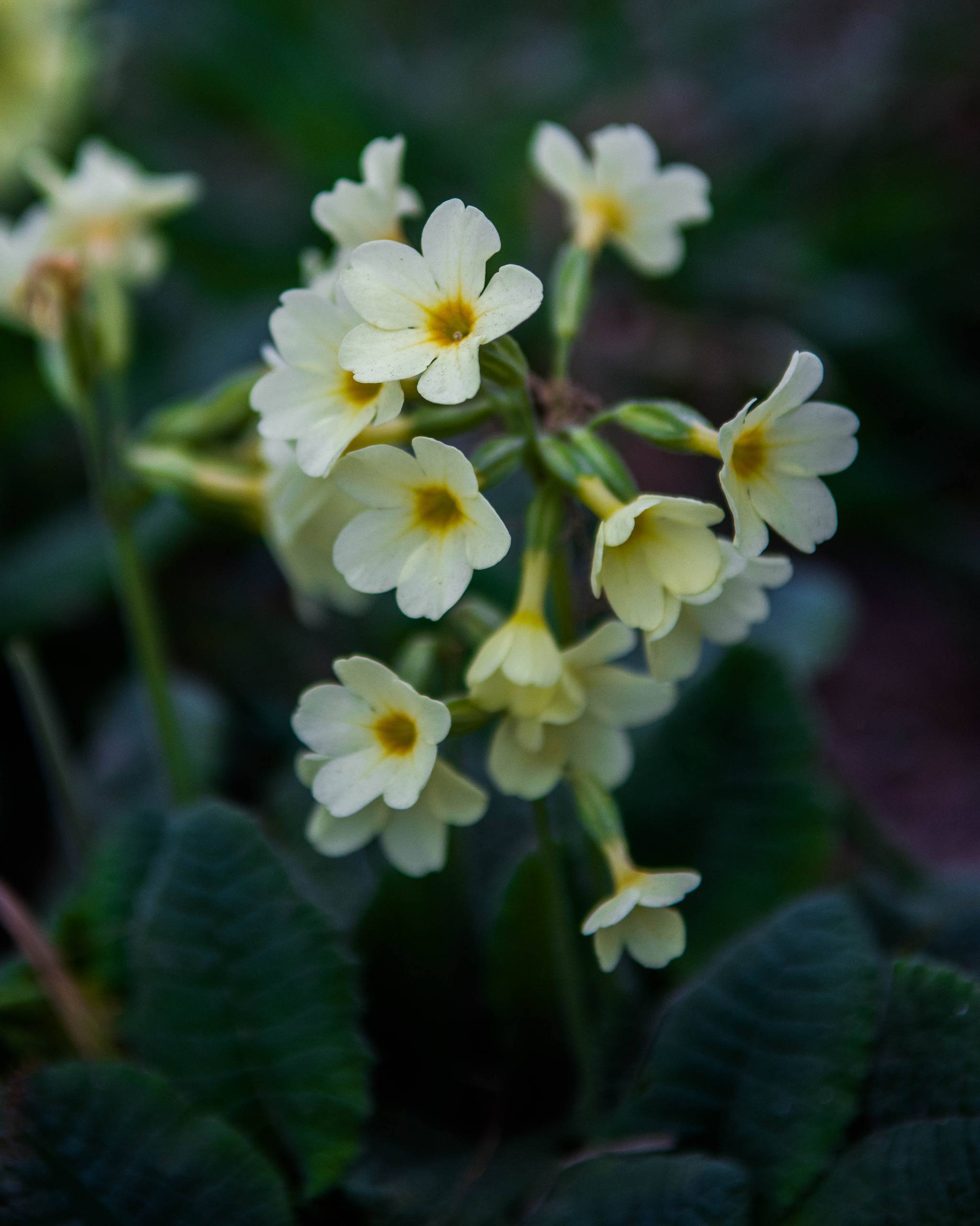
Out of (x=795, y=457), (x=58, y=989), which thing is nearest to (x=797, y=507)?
(x=795, y=457)

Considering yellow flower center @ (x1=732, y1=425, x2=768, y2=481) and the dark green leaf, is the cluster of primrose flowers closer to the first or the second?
yellow flower center @ (x1=732, y1=425, x2=768, y2=481)

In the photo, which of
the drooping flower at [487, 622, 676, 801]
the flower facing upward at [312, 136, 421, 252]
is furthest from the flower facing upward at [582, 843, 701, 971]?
the flower facing upward at [312, 136, 421, 252]

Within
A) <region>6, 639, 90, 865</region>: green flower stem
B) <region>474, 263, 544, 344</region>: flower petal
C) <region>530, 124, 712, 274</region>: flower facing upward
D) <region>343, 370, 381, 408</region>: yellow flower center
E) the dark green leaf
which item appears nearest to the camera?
<region>474, 263, 544, 344</region>: flower petal

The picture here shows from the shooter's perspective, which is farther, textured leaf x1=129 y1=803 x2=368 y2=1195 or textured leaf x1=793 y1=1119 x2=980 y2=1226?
textured leaf x1=129 y1=803 x2=368 y2=1195

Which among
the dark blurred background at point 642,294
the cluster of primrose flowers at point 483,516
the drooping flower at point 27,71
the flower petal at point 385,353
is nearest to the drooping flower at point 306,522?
the cluster of primrose flowers at point 483,516

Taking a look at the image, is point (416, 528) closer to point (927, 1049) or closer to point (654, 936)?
point (654, 936)

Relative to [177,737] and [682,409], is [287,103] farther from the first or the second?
[682,409]
